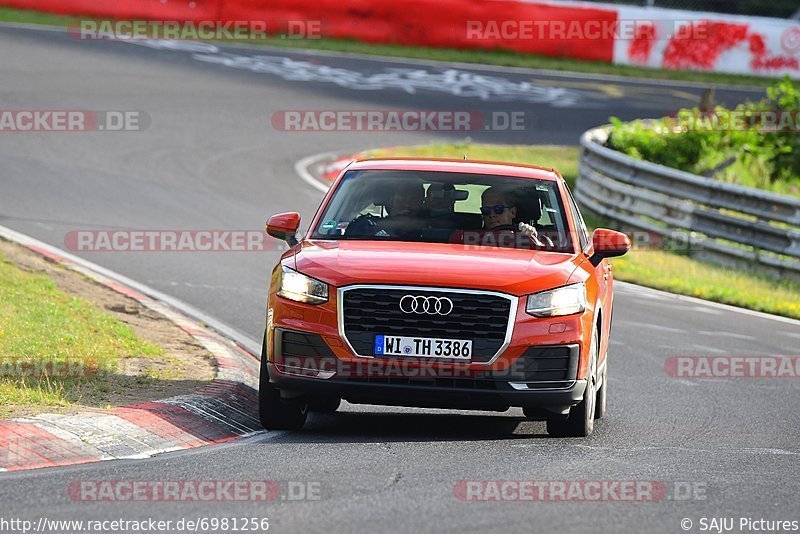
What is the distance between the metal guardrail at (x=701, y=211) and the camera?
18280 millimetres

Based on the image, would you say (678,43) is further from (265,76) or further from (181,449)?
(181,449)

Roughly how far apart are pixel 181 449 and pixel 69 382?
138 centimetres

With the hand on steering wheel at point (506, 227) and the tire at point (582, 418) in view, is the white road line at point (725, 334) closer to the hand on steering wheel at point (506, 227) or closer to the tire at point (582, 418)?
the hand on steering wheel at point (506, 227)

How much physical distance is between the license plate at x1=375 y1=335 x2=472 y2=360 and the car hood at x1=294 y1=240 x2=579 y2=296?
12.5 inches

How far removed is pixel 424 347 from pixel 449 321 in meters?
0.21

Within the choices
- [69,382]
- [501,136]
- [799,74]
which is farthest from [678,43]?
[69,382]

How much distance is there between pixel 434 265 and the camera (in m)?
8.42

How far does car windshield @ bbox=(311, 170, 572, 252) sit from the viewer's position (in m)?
9.23
